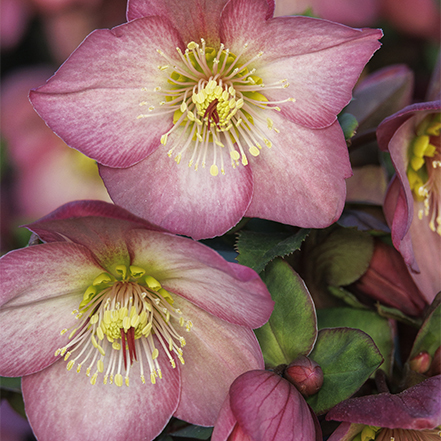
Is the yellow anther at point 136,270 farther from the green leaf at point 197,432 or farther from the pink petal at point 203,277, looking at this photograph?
the green leaf at point 197,432

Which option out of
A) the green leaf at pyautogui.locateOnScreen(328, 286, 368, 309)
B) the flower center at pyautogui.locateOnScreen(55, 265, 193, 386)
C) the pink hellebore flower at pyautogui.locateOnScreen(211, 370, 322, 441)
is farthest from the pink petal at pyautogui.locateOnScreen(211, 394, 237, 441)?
the green leaf at pyautogui.locateOnScreen(328, 286, 368, 309)

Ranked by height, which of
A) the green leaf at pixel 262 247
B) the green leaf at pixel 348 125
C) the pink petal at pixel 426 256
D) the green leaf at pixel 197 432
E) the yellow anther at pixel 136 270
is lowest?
the green leaf at pixel 197 432

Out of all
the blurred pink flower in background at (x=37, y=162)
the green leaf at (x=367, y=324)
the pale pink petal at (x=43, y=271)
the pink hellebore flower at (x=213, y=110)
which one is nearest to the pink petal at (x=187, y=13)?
the pink hellebore flower at (x=213, y=110)

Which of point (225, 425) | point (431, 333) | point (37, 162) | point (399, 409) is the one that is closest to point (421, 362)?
point (431, 333)

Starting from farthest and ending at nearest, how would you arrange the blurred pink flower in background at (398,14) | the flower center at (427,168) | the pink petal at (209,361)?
1. the blurred pink flower in background at (398,14)
2. the flower center at (427,168)
3. the pink petal at (209,361)

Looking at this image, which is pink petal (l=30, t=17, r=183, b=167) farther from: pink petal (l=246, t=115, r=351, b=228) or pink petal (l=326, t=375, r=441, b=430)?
pink petal (l=326, t=375, r=441, b=430)

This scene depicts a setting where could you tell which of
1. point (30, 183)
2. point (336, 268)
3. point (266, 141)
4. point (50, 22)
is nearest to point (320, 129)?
point (266, 141)

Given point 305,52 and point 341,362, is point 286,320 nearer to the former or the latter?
point 341,362
